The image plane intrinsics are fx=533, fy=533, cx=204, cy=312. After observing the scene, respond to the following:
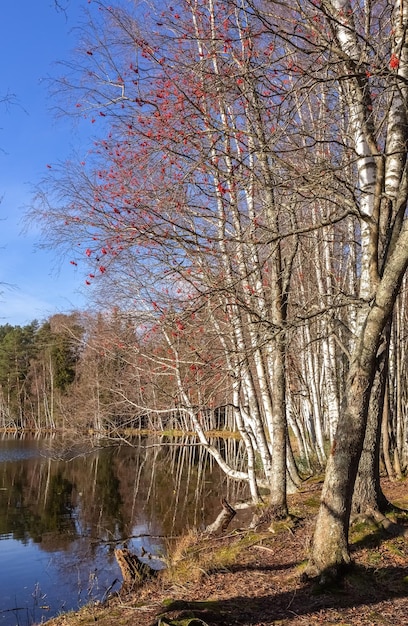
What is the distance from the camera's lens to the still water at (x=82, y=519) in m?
7.92

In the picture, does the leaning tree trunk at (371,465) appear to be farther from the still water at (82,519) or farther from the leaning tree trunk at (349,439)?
the still water at (82,519)

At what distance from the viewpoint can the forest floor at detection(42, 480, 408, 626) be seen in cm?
360

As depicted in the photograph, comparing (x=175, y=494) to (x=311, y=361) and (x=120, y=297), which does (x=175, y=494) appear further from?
(x=120, y=297)

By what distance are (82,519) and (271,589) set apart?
33.1 feet

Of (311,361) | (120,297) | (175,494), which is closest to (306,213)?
(311,361)

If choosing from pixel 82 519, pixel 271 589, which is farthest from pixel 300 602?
pixel 82 519

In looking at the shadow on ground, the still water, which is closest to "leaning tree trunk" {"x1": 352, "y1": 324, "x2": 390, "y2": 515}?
the shadow on ground

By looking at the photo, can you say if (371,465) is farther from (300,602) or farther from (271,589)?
(300,602)

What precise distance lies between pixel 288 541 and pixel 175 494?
34.7ft

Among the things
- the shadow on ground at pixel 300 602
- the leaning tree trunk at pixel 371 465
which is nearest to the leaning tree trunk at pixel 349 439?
the shadow on ground at pixel 300 602

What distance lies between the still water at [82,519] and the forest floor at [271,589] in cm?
125

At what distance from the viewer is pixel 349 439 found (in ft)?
13.6

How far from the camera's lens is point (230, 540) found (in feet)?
21.2

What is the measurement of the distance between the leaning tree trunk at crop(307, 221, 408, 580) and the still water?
2940mm
